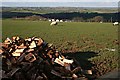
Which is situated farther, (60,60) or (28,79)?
(60,60)

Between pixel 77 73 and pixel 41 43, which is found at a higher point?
pixel 41 43

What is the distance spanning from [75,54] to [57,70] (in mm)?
4375

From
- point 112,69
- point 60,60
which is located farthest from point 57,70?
point 112,69

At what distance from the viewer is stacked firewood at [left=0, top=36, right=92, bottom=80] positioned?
11.5 m

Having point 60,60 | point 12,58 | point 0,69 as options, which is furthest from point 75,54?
point 0,69

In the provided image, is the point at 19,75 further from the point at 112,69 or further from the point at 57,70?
the point at 112,69

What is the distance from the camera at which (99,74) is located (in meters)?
13.0

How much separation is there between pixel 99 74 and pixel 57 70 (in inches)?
70.4

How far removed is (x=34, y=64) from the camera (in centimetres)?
1229

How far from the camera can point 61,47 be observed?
18.8 meters

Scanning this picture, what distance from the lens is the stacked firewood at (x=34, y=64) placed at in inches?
453

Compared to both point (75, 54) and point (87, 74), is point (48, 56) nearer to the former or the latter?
point (87, 74)

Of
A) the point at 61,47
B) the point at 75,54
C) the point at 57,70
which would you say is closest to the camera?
the point at 57,70

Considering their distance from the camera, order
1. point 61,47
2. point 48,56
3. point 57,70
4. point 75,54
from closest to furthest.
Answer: point 57,70, point 48,56, point 75,54, point 61,47
